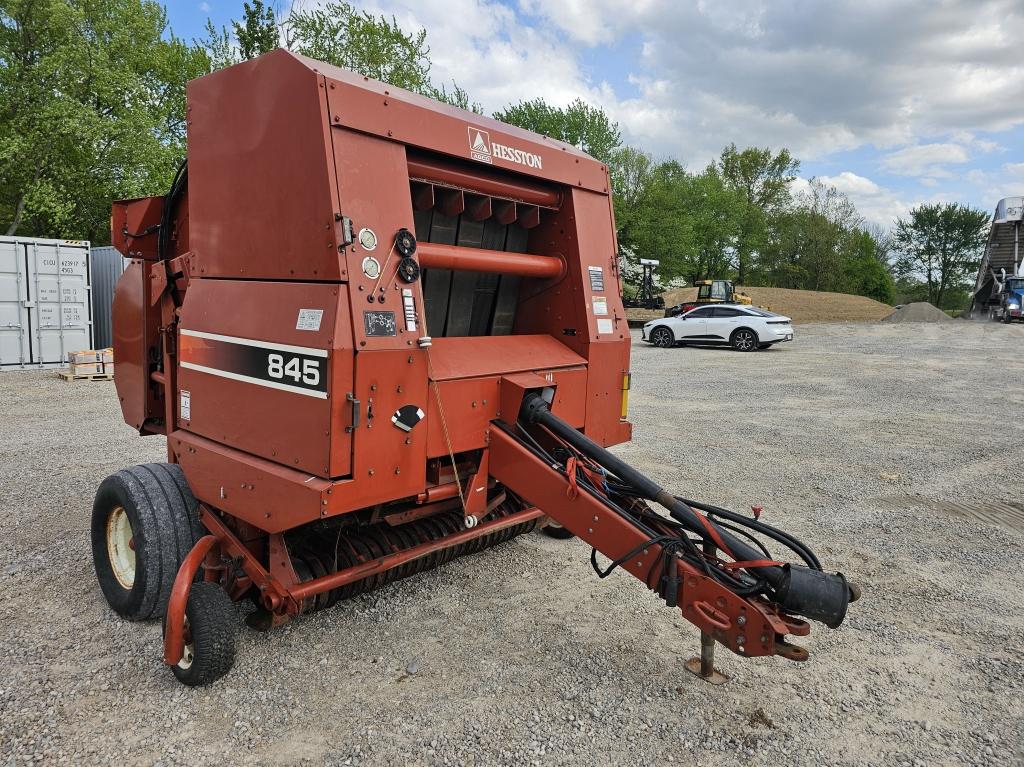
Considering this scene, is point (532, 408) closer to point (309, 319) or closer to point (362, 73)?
point (309, 319)

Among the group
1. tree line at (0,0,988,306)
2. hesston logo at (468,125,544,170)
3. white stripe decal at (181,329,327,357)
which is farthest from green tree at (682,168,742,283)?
white stripe decal at (181,329,327,357)

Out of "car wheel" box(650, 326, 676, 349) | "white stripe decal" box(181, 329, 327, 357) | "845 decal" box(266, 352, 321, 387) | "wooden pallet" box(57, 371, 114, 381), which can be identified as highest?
"white stripe decal" box(181, 329, 327, 357)

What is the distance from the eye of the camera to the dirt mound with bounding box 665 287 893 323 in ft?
120

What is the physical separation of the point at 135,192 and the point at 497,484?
62.9 ft

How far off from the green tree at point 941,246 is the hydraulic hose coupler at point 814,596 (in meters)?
65.6

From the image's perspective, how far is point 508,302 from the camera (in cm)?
407

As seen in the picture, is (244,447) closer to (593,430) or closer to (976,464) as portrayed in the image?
(593,430)

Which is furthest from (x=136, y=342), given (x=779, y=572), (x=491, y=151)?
(x=779, y=572)

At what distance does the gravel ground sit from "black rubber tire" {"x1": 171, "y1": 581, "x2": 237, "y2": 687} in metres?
0.10

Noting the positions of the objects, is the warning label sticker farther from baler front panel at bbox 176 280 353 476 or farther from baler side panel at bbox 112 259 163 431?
baler side panel at bbox 112 259 163 431

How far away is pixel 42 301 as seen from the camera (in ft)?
43.1

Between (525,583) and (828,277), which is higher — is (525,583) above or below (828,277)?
below

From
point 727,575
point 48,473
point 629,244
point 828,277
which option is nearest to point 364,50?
point 629,244

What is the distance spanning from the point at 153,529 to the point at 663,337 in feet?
65.2
